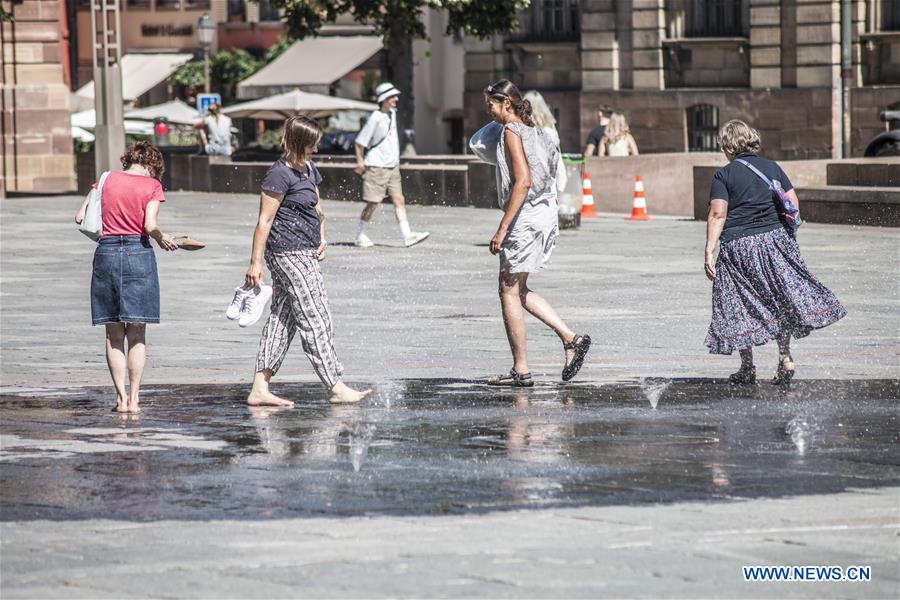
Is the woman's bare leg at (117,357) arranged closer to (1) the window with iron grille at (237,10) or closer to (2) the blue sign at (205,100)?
(2) the blue sign at (205,100)

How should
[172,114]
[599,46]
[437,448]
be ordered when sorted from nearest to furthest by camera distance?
[437,448] → [599,46] → [172,114]

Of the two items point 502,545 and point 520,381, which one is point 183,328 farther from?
point 502,545

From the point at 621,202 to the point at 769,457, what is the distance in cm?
1845

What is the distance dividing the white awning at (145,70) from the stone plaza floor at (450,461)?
143 ft

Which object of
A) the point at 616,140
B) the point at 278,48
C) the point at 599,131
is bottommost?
the point at 616,140

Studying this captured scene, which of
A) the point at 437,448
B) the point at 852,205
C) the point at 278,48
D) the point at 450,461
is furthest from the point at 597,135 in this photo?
the point at 278,48

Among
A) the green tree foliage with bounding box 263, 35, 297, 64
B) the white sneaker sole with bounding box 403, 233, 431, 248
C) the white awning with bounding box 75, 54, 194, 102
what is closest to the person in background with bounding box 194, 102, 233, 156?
the white sneaker sole with bounding box 403, 233, 431, 248

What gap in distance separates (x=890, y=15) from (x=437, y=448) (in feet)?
89.9

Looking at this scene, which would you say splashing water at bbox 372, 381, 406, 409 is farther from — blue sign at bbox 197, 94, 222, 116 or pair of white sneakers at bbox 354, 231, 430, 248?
blue sign at bbox 197, 94, 222, 116

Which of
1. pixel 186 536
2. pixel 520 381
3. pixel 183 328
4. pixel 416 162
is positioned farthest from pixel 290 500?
pixel 416 162

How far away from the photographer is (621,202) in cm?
2641

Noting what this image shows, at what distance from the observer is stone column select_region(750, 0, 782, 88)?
35.2m

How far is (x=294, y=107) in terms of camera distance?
1724 inches

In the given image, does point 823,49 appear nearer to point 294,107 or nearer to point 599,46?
point 599,46
